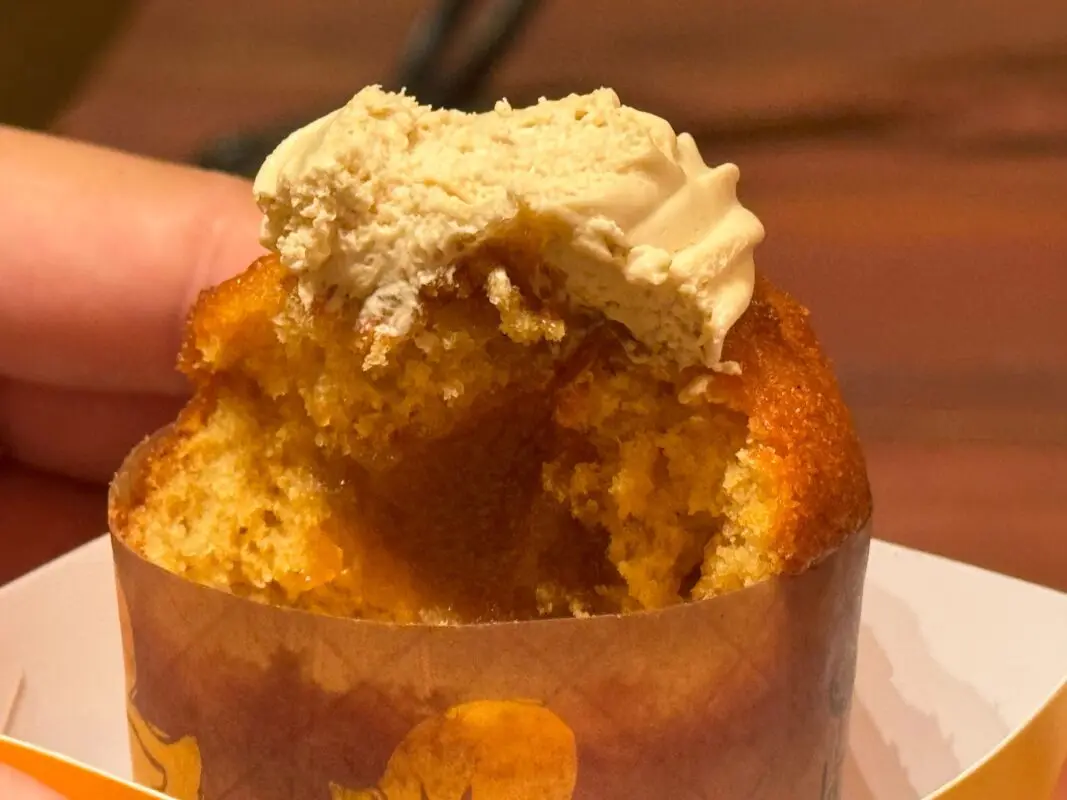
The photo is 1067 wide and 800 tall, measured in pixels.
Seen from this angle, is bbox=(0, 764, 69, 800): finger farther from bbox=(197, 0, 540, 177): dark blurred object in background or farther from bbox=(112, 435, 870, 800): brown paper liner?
bbox=(197, 0, 540, 177): dark blurred object in background

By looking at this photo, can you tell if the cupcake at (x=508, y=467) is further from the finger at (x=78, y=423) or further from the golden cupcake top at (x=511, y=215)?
the finger at (x=78, y=423)

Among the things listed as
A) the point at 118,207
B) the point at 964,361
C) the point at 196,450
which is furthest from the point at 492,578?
the point at 964,361

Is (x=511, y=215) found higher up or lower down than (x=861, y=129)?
higher up

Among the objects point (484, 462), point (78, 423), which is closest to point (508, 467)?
point (484, 462)

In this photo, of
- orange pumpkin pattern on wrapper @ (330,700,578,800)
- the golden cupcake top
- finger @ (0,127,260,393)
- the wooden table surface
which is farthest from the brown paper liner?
the wooden table surface

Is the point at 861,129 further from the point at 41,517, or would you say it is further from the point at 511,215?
the point at 511,215

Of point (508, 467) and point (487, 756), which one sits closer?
point (487, 756)

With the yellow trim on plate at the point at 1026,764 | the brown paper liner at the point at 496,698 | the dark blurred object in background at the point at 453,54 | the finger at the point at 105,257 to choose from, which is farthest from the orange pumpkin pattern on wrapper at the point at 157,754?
the dark blurred object in background at the point at 453,54
